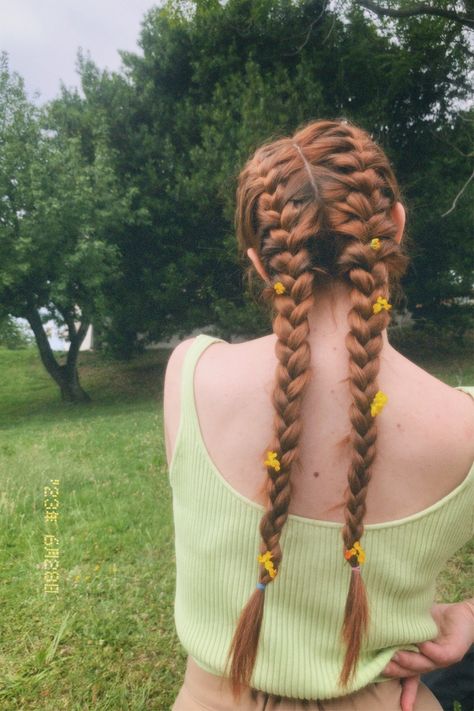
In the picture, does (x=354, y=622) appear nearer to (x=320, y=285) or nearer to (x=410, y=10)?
(x=320, y=285)

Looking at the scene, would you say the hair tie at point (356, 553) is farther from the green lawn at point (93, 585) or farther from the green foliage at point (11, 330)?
the green foliage at point (11, 330)

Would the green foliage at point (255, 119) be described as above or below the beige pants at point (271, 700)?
above

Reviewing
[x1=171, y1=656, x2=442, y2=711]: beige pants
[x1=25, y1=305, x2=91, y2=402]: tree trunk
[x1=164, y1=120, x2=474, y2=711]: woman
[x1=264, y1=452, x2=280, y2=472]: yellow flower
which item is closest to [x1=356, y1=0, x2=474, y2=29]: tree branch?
[x1=164, y1=120, x2=474, y2=711]: woman

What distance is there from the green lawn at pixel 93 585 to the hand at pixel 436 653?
1.74 metres

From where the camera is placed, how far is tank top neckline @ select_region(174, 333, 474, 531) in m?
1.27

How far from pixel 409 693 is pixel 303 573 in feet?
1.41

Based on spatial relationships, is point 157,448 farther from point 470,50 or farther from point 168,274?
point 470,50

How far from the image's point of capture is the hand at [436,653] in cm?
141

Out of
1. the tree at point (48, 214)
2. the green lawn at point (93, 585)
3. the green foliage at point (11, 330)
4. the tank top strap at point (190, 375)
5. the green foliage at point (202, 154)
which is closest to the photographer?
the tank top strap at point (190, 375)

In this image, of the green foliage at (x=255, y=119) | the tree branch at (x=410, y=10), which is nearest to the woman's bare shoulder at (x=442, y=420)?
the tree branch at (x=410, y=10)

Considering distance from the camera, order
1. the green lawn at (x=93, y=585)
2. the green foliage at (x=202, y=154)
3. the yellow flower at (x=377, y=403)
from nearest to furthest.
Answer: the yellow flower at (x=377, y=403) → the green lawn at (x=93, y=585) → the green foliage at (x=202, y=154)

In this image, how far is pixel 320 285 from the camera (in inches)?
52.9

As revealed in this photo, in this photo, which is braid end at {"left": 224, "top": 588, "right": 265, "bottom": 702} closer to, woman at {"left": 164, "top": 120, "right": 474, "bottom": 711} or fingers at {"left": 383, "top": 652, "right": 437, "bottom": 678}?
woman at {"left": 164, "top": 120, "right": 474, "bottom": 711}

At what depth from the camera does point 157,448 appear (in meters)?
8.20
